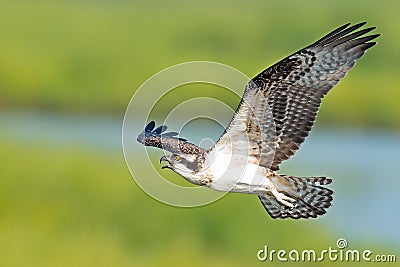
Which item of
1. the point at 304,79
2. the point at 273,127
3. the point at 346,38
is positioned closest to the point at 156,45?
the point at 273,127

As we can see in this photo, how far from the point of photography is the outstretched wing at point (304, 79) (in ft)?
30.1

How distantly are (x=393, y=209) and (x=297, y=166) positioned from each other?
4.27 ft

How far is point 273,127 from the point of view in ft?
31.2

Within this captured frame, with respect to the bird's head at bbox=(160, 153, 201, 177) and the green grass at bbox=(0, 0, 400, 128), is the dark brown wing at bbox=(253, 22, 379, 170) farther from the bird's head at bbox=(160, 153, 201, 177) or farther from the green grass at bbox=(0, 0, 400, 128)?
the green grass at bbox=(0, 0, 400, 128)

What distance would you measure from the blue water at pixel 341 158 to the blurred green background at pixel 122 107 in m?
0.08

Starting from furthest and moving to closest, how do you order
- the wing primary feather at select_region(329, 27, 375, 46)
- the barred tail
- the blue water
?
the blue water
the barred tail
the wing primary feather at select_region(329, 27, 375, 46)

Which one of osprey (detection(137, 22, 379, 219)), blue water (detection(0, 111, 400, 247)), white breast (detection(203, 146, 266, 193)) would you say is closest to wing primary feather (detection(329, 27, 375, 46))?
osprey (detection(137, 22, 379, 219))

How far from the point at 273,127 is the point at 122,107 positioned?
25.0ft

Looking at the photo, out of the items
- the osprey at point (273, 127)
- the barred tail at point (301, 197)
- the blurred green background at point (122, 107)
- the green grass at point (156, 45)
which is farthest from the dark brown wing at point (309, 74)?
the green grass at point (156, 45)

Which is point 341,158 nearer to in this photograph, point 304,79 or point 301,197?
point 301,197

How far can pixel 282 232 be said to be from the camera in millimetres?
12211

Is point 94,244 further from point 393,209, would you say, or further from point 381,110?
point 381,110

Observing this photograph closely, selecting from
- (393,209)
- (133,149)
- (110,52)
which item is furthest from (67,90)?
(133,149)

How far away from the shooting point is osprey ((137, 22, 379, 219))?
30.2ft
